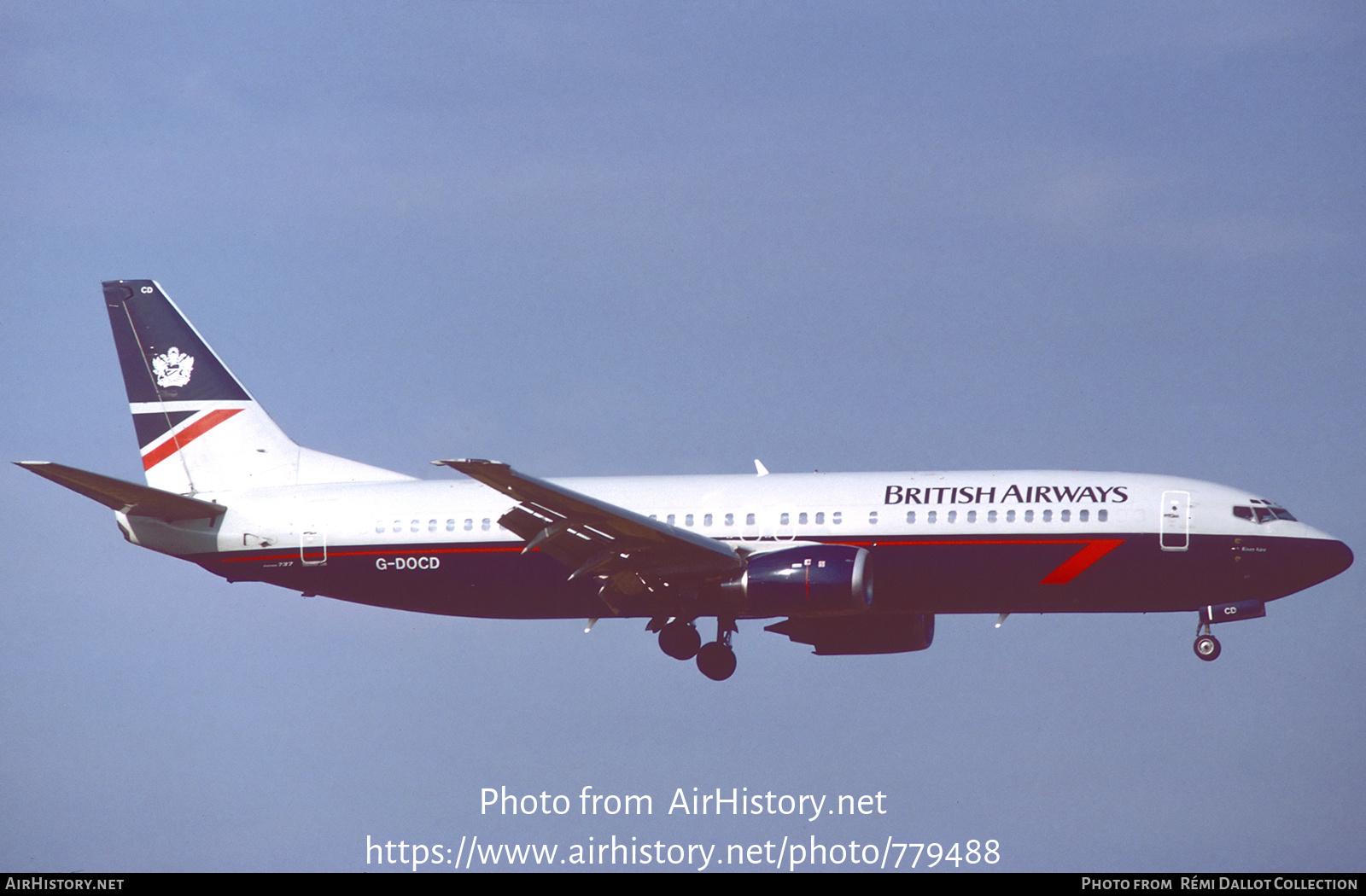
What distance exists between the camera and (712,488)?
147 feet

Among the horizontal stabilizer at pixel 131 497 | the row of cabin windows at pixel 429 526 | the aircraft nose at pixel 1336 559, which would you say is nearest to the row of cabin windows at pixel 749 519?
the row of cabin windows at pixel 429 526

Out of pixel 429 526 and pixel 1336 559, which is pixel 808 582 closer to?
pixel 429 526

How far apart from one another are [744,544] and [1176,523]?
10458 millimetres

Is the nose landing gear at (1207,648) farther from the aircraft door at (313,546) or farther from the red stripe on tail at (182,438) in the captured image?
the red stripe on tail at (182,438)

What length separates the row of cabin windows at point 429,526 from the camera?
148 feet

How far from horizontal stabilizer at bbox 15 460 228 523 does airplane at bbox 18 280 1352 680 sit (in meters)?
0.07

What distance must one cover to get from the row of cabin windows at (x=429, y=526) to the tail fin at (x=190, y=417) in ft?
10.9

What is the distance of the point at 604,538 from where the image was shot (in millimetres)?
42219

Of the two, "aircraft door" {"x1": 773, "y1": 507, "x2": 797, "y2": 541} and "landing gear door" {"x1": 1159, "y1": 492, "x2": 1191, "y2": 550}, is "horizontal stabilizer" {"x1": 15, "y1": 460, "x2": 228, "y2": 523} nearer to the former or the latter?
"aircraft door" {"x1": 773, "y1": 507, "x2": 797, "y2": 541}

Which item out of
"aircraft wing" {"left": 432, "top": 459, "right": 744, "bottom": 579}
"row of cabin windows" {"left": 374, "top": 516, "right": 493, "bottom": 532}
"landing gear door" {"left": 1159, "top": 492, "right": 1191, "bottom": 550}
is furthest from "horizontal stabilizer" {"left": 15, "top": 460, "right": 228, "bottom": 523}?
"landing gear door" {"left": 1159, "top": 492, "right": 1191, "bottom": 550}

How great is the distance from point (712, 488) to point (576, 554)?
412 centimetres

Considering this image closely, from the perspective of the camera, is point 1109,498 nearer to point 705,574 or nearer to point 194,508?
point 705,574

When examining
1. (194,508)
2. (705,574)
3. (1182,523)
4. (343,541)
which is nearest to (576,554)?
(705,574)

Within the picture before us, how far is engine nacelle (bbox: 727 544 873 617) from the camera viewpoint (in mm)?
40844
